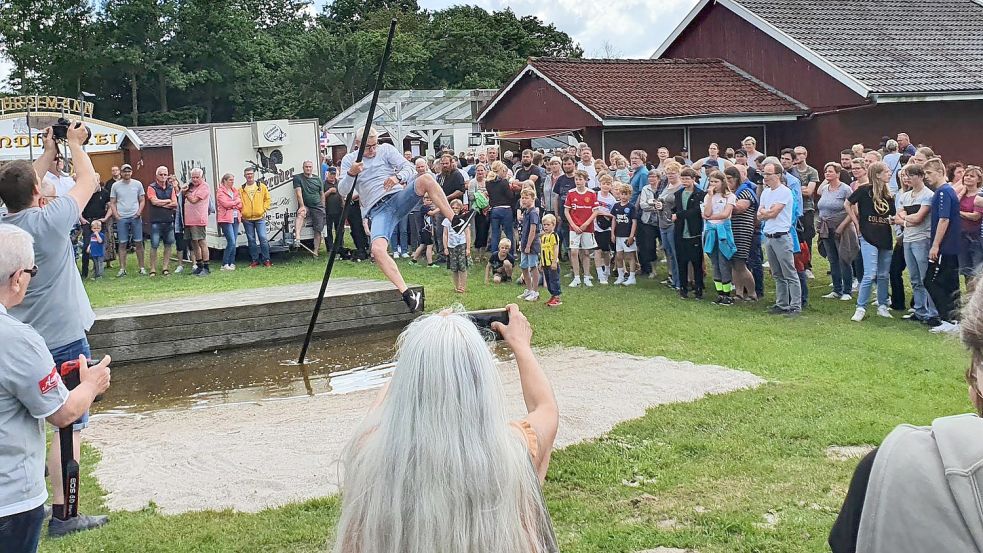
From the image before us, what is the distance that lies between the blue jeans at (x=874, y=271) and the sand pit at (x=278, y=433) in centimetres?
354

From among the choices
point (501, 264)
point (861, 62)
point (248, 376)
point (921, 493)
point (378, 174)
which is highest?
point (861, 62)

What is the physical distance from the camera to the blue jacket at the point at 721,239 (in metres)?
12.7

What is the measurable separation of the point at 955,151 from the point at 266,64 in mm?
47025

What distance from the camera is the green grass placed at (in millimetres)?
5156

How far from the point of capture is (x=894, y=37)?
2458 cm

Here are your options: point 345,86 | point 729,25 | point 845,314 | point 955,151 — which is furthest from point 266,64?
point 845,314

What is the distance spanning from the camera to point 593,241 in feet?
47.9

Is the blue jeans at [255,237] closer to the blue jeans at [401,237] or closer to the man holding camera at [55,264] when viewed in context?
the blue jeans at [401,237]

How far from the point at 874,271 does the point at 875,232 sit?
19.1 inches

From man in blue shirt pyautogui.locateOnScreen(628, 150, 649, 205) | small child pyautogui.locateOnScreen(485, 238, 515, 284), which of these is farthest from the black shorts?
small child pyautogui.locateOnScreen(485, 238, 515, 284)

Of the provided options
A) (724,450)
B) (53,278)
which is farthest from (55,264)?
(724,450)

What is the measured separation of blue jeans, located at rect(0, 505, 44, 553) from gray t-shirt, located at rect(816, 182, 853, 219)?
1077cm

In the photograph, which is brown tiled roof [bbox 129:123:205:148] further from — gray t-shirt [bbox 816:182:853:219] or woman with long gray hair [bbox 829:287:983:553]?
woman with long gray hair [bbox 829:287:983:553]

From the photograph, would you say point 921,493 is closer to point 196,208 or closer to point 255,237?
point 196,208
